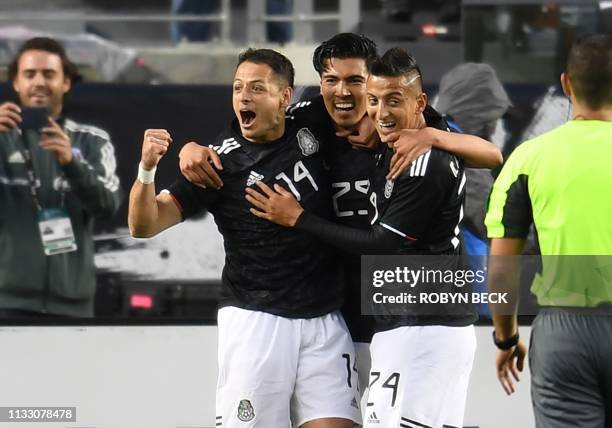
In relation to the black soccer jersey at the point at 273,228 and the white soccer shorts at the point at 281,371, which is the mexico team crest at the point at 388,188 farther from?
the white soccer shorts at the point at 281,371

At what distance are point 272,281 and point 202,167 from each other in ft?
1.50

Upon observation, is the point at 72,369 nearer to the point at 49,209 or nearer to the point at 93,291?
the point at 93,291

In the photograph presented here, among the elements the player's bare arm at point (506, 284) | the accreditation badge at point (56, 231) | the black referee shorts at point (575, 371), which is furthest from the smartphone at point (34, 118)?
the black referee shorts at point (575, 371)

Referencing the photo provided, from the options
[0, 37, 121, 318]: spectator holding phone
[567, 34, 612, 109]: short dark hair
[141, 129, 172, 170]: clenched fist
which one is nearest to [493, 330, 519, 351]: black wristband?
[567, 34, 612, 109]: short dark hair

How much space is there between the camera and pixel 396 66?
4047 millimetres

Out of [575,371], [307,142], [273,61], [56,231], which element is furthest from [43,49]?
[575,371]

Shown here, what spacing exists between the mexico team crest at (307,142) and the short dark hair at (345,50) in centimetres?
22

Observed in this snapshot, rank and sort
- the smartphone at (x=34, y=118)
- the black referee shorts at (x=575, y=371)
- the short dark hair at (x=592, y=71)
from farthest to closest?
the smartphone at (x=34, y=118) → the short dark hair at (x=592, y=71) → the black referee shorts at (x=575, y=371)

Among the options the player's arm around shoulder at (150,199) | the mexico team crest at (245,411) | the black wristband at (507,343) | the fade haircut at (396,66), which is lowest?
the mexico team crest at (245,411)

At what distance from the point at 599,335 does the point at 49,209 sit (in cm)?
262

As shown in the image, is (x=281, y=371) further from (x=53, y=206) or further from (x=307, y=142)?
(x=53, y=206)

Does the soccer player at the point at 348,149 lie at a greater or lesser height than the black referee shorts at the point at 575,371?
greater

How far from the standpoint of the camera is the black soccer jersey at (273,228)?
429cm

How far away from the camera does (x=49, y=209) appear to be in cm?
530
